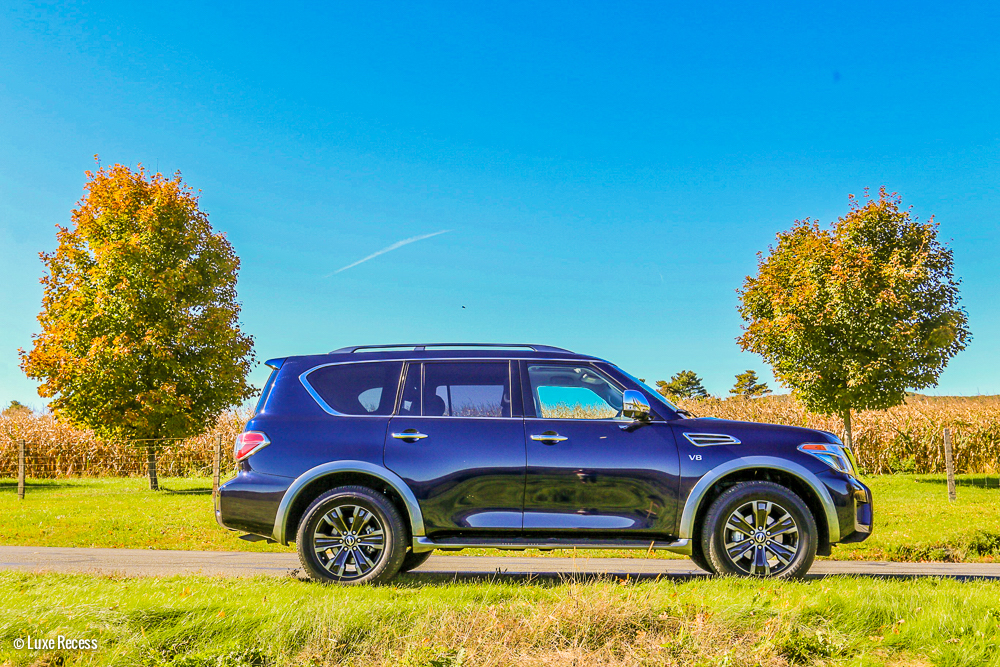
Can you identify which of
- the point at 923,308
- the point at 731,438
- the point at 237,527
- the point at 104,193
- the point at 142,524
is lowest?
the point at 142,524

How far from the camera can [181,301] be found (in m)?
23.6

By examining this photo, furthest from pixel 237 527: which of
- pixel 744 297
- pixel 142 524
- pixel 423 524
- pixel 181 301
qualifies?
pixel 744 297

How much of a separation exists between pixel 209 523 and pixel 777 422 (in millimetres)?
20968

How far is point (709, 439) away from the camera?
6715mm

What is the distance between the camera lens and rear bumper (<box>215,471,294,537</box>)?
21.9ft

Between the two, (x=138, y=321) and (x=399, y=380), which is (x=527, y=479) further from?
(x=138, y=321)

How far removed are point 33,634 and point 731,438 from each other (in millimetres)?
5517

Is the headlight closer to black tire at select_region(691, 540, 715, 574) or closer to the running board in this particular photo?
black tire at select_region(691, 540, 715, 574)

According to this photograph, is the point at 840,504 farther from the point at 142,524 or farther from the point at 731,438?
the point at 142,524

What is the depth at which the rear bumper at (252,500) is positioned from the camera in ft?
21.9

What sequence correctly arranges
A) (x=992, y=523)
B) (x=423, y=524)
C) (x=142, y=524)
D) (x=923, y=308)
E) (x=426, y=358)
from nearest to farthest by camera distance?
(x=423, y=524) → (x=426, y=358) → (x=992, y=523) → (x=142, y=524) → (x=923, y=308)

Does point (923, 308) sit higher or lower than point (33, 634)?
higher

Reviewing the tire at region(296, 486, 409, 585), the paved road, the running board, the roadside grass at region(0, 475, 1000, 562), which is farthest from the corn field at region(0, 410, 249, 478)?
the running board

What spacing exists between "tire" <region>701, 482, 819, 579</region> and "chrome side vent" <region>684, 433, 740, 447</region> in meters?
0.38
